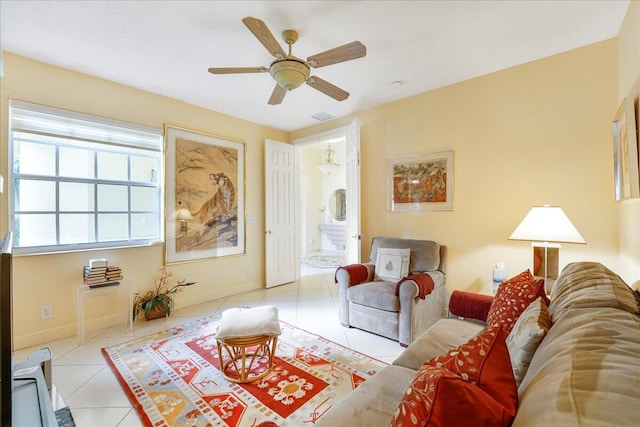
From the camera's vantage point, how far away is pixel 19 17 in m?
2.03

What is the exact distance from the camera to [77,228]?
293 centimetres

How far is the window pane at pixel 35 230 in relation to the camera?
102 inches

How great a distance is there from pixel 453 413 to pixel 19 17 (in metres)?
3.46

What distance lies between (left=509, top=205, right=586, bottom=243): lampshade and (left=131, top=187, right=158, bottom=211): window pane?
390 cm

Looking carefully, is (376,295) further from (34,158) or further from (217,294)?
(34,158)

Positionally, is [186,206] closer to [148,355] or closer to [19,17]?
[148,355]

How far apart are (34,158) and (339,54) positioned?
10.2ft

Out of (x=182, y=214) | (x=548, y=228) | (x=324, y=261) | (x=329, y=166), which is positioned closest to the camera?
(x=548, y=228)

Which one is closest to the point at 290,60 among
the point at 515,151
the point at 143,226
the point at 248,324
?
the point at 248,324

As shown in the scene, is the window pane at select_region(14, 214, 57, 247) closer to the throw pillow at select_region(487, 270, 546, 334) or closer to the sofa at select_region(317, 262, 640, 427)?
the sofa at select_region(317, 262, 640, 427)

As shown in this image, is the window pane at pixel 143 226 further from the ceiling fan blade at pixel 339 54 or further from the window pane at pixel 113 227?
the ceiling fan blade at pixel 339 54

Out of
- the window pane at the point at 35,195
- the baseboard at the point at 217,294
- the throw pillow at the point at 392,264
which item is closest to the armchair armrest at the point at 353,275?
the throw pillow at the point at 392,264

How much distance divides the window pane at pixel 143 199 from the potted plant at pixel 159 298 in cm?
80

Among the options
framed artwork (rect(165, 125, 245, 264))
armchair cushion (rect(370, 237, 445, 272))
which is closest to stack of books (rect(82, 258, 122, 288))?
framed artwork (rect(165, 125, 245, 264))
